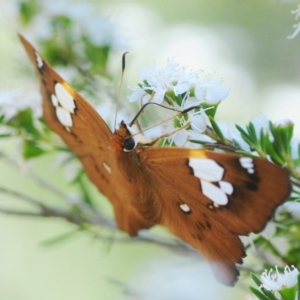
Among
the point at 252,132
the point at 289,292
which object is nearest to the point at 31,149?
the point at 252,132

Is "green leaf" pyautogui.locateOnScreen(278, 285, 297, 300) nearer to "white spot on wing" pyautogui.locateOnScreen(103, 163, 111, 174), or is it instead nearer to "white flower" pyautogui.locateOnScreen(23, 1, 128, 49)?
"white spot on wing" pyautogui.locateOnScreen(103, 163, 111, 174)

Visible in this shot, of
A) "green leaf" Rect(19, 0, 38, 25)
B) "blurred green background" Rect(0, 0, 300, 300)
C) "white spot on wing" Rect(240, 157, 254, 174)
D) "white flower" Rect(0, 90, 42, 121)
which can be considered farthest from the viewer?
"blurred green background" Rect(0, 0, 300, 300)

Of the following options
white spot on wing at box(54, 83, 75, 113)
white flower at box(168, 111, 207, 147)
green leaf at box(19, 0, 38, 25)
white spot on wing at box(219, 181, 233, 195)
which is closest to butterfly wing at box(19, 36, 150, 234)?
white spot on wing at box(54, 83, 75, 113)

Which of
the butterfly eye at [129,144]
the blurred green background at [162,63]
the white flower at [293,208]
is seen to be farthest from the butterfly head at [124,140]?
the blurred green background at [162,63]

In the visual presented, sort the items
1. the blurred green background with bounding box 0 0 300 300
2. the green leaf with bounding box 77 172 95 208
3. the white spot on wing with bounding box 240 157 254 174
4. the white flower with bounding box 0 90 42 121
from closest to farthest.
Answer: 1. the white spot on wing with bounding box 240 157 254 174
2. the white flower with bounding box 0 90 42 121
3. the green leaf with bounding box 77 172 95 208
4. the blurred green background with bounding box 0 0 300 300

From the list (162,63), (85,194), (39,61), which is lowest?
(85,194)

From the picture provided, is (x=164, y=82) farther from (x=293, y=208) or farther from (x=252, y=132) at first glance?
(x=293, y=208)

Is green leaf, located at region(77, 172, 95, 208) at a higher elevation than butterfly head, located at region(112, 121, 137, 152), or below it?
below
